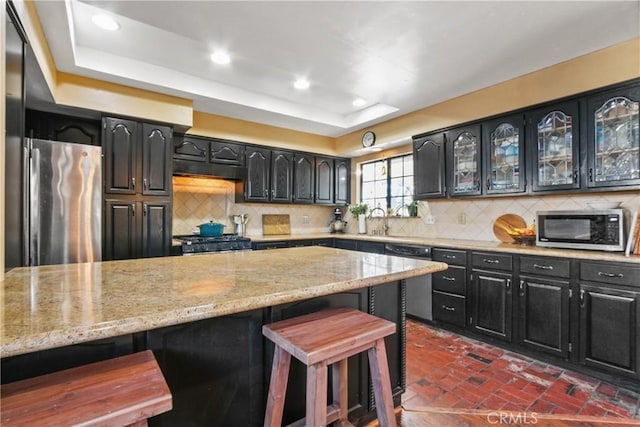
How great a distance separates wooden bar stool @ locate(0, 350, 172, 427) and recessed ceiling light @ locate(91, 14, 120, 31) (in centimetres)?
245

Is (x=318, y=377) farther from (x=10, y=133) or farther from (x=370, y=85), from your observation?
(x=370, y=85)

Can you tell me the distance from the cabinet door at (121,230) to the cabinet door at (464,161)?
11.2 ft

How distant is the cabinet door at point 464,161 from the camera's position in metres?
3.26

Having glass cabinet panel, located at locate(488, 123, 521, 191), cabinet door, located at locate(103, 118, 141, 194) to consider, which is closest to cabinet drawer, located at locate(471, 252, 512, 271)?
glass cabinet panel, located at locate(488, 123, 521, 191)

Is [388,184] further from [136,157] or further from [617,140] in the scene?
[136,157]

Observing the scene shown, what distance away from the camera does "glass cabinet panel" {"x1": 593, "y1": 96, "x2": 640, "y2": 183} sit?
2289mm

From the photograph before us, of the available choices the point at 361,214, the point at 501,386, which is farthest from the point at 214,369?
the point at 361,214

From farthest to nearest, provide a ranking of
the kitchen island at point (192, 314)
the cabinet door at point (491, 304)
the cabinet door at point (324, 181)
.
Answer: the cabinet door at point (324, 181), the cabinet door at point (491, 304), the kitchen island at point (192, 314)

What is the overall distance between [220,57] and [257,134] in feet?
5.40

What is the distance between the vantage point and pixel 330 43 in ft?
7.93

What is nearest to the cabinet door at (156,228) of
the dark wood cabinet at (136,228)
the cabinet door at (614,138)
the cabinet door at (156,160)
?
the dark wood cabinet at (136,228)

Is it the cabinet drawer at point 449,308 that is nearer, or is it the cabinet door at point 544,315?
the cabinet door at point 544,315

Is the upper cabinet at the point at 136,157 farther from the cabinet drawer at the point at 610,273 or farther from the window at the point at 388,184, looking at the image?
the cabinet drawer at the point at 610,273

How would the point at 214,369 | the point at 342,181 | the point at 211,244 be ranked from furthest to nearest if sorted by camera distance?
1. the point at 342,181
2. the point at 211,244
3. the point at 214,369
